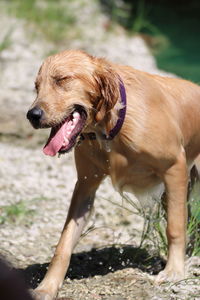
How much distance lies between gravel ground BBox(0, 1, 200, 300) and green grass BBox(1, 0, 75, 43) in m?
3.48

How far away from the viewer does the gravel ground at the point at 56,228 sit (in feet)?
15.6

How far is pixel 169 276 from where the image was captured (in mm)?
4793

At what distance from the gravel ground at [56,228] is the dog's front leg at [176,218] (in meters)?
0.12

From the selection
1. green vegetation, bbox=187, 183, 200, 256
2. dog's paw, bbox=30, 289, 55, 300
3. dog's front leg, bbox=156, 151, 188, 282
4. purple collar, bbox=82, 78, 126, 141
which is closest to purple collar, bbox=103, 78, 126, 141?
purple collar, bbox=82, 78, 126, 141

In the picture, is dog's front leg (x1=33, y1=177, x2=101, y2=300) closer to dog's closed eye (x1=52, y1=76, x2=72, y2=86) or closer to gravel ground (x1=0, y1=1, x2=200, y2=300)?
gravel ground (x1=0, y1=1, x2=200, y2=300)

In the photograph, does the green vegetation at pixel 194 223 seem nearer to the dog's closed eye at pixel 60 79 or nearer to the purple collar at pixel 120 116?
the purple collar at pixel 120 116

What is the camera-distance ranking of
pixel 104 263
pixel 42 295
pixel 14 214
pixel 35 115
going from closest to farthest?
pixel 35 115, pixel 42 295, pixel 104 263, pixel 14 214

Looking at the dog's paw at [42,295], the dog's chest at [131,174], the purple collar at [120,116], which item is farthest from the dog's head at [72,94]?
the dog's paw at [42,295]

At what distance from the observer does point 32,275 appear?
16.9 feet

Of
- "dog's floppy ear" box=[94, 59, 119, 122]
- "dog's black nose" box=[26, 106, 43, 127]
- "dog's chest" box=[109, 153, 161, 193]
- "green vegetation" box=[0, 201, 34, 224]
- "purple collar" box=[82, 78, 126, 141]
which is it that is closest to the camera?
"dog's black nose" box=[26, 106, 43, 127]

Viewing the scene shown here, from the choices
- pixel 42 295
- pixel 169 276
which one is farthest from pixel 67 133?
pixel 169 276

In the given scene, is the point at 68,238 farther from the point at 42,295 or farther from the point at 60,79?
the point at 60,79

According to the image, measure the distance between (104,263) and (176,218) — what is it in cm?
96

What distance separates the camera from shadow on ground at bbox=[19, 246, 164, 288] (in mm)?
5207
